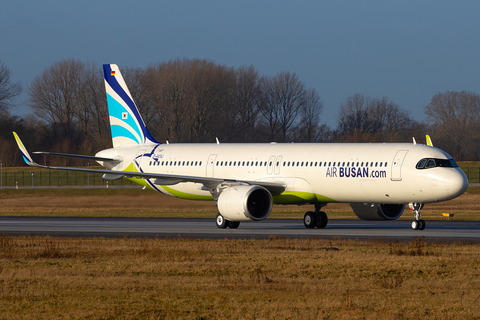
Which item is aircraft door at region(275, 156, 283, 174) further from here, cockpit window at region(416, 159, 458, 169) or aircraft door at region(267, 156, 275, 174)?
cockpit window at region(416, 159, 458, 169)

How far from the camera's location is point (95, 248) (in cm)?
2316

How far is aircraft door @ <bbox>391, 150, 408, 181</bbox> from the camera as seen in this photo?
30.2 m

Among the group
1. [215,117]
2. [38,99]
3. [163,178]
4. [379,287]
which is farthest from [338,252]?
[38,99]

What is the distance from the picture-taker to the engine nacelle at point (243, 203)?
3132 centimetres

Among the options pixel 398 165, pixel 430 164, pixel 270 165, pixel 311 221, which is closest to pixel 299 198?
pixel 311 221

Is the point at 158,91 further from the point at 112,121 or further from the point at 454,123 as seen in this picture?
the point at 112,121

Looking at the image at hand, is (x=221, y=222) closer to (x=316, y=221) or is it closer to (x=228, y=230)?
(x=228, y=230)

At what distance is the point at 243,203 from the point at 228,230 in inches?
75.1

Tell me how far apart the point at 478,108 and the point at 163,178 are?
347ft

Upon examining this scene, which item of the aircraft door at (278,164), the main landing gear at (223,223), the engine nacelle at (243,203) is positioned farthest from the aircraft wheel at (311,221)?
the main landing gear at (223,223)

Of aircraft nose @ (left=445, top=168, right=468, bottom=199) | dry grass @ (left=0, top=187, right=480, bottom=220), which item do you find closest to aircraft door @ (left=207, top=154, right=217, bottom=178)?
dry grass @ (left=0, top=187, right=480, bottom=220)

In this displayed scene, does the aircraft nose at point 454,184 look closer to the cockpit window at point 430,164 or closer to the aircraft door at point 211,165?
the cockpit window at point 430,164

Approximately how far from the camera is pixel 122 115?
41.6 m

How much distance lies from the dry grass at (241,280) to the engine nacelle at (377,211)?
9.60m
